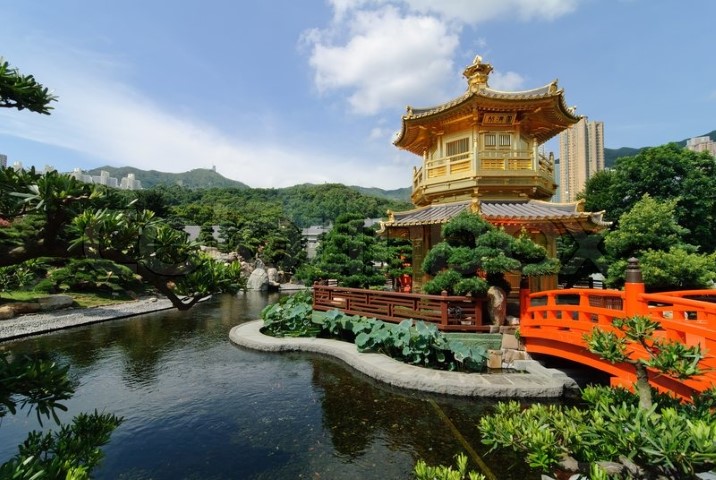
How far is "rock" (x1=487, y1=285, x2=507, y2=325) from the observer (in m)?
9.98

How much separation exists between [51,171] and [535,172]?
13.9 meters

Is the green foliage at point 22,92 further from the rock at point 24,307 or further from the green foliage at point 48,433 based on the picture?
the rock at point 24,307

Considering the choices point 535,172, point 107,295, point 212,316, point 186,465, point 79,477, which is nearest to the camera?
point 79,477

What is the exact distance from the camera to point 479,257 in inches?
374

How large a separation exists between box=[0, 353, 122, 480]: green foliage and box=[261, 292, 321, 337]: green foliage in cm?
986

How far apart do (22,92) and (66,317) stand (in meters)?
18.8

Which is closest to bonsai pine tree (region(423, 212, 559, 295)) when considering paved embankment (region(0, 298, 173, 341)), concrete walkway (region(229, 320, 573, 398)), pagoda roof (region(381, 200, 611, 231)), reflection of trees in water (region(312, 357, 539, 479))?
pagoda roof (region(381, 200, 611, 231))

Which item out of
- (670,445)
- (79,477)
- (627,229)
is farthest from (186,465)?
(627,229)

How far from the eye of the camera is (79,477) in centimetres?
218

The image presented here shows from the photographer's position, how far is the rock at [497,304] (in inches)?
393

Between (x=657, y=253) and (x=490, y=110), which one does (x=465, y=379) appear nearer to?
(x=657, y=253)

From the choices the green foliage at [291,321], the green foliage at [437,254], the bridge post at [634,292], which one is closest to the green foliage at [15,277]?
the green foliage at [291,321]

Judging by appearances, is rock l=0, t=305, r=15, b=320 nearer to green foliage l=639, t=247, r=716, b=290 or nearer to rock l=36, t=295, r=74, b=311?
rock l=36, t=295, r=74, b=311

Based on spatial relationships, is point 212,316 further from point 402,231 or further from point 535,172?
point 535,172
